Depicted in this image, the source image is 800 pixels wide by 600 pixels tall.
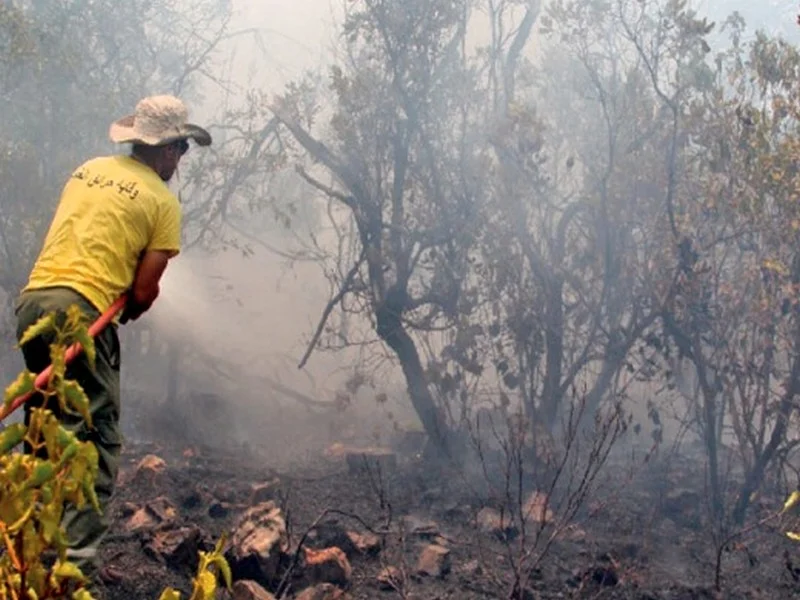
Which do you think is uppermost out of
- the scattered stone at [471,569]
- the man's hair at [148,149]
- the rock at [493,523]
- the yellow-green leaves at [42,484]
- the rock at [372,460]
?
the man's hair at [148,149]

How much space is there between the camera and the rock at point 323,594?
15.0 ft

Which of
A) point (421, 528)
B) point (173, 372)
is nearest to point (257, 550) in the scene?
point (421, 528)

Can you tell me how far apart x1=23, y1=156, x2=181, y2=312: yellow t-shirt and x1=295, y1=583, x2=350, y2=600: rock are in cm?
205

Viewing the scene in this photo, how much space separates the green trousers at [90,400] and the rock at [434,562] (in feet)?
9.74

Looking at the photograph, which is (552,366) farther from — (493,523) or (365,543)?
(365,543)

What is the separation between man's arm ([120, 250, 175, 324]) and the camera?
3396 millimetres

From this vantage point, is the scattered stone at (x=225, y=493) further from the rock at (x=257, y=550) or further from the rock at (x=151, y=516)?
the rock at (x=257, y=550)

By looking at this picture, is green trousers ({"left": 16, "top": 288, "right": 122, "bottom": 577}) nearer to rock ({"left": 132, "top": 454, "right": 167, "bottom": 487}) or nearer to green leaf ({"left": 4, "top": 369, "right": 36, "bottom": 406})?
green leaf ({"left": 4, "top": 369, "right": 36, "bottom": 406})

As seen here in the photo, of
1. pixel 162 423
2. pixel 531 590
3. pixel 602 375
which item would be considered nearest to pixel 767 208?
pixel 602 375

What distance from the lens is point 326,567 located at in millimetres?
5230

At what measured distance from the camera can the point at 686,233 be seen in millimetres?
9695

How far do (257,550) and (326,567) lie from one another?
473 millimetres

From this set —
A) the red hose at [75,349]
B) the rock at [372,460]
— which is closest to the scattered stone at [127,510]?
the red hose at [75,349]

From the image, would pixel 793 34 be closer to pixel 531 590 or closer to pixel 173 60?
pixel 173 60
